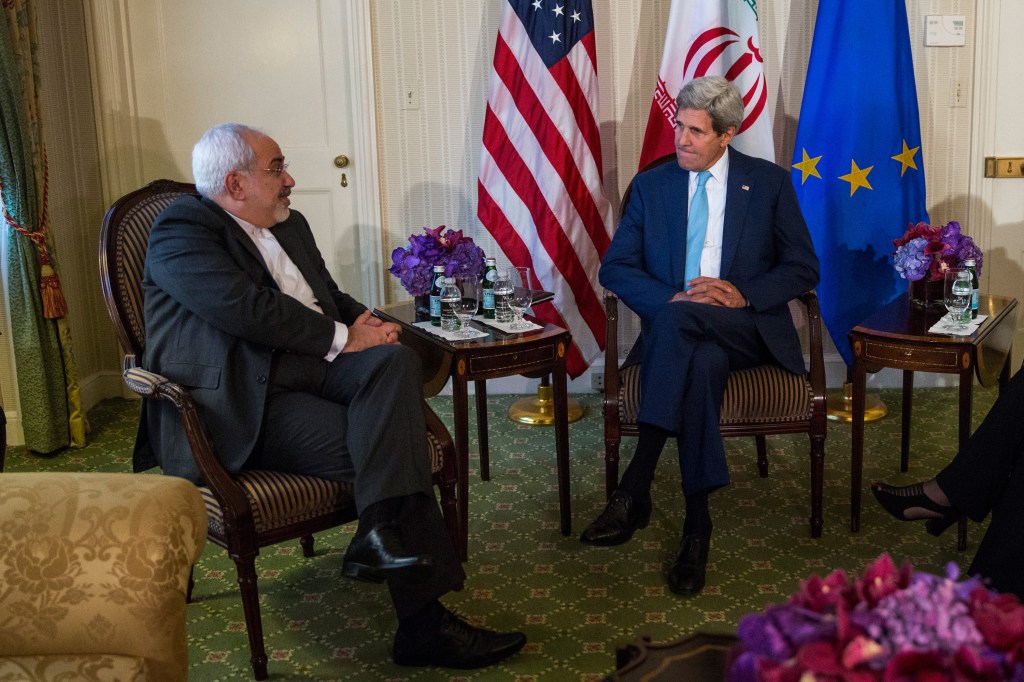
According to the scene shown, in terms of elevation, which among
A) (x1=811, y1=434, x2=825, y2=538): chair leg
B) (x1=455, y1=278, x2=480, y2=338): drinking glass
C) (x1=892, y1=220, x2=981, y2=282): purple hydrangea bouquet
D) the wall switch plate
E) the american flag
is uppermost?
the wall switch plate

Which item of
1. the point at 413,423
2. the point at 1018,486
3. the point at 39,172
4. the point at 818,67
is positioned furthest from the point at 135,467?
the point at 818,67

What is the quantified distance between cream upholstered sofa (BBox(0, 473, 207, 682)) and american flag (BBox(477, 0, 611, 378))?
2657 millimetres

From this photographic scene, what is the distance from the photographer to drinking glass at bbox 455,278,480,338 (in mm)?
3170

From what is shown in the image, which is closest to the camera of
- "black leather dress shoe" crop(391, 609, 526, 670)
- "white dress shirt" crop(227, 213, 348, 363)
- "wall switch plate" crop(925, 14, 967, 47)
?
"black leather dress shoe" crop(391, 609, 526, 670)

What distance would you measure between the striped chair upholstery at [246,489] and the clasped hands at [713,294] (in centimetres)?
94

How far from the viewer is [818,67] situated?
4.20 metres

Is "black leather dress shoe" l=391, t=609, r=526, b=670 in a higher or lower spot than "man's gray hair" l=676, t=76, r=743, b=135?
lower

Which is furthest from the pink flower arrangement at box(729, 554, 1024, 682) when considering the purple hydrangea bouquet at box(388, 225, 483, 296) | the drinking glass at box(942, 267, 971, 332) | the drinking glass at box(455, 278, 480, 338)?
the purple hydrangea bouquet at box(388, 225, 483, 296)

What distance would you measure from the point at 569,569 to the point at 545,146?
191 cm

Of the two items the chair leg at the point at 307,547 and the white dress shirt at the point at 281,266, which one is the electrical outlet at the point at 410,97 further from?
the chair leg at the point at 307,547

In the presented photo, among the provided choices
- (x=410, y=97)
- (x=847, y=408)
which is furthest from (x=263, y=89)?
(x=847, y=408)

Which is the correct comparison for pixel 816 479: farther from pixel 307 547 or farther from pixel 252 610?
pixel 252 610

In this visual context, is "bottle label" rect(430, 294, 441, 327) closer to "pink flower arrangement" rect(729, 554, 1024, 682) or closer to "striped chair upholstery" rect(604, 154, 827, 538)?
"striped chair upholstery" rect(604, 154, 827, 538)

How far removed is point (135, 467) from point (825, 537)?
6.66 feet
